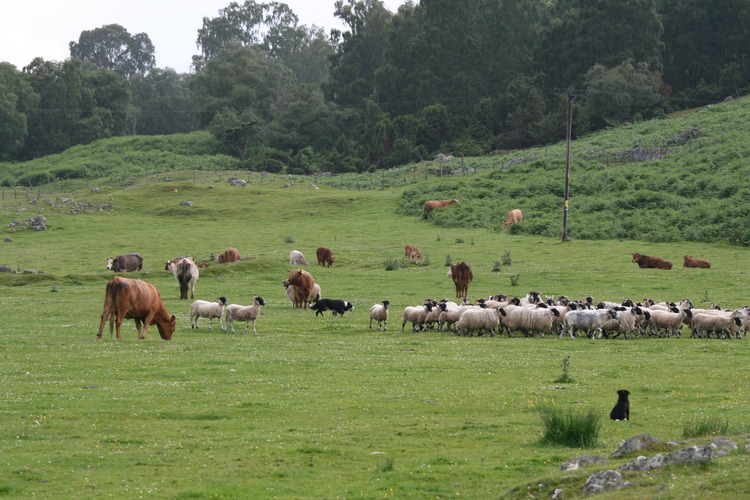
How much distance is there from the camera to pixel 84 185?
4353 inches

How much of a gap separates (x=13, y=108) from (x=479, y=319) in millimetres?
117191

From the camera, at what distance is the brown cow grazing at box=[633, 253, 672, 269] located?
4831cm

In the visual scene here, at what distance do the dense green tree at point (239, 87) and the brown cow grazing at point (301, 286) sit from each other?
105748 millimetres

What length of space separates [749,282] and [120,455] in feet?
117

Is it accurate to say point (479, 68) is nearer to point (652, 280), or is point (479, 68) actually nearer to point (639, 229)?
point (639, 229)

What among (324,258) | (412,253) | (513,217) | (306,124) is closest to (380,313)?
(324,258)

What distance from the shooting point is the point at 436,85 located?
13738 centimetres

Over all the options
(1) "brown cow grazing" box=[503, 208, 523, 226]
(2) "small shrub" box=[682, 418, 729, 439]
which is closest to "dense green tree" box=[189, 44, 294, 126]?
(1) "brown cow grazing" box=[503, 208, 523, 226]

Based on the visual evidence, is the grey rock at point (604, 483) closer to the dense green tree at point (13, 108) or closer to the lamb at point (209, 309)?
the lamb at point (209, 309)

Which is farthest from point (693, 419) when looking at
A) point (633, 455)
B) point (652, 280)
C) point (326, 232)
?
point (326, 232)

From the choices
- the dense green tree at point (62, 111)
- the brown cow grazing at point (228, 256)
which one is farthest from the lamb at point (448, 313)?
the dense green tree at point (62, 111)

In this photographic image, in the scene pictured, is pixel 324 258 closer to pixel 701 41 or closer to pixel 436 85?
pixel 436 85

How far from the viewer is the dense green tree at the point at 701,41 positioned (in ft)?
415

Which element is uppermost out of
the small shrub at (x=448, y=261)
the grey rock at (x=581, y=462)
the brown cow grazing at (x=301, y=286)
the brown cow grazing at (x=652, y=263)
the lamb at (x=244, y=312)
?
the brown cow grazing at (x=652, y=263)
